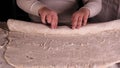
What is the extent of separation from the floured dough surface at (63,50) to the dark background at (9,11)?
607 mm

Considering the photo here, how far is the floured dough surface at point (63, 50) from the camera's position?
1.91 feet

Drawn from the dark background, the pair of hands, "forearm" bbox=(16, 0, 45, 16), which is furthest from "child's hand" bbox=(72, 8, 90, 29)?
the dark background

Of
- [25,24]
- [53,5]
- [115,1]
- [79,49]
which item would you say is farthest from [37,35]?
[115,1]

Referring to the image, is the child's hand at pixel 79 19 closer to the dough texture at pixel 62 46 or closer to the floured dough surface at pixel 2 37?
the dough texture at pixel 62 46

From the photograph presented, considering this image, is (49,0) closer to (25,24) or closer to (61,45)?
(25,24)

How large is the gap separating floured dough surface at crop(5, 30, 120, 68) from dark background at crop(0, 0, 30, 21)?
23.9 inches

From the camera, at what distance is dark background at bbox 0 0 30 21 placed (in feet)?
4.45

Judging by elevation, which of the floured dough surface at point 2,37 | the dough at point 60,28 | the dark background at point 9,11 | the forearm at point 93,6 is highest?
the forearm at point 93,6

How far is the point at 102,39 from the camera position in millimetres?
712

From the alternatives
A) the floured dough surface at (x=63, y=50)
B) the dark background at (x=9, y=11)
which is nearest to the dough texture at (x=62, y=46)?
the floured dough surface at (x=63, y=50)

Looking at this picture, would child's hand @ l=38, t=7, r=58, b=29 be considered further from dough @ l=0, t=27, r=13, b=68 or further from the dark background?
the dark background

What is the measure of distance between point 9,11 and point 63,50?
82 cm

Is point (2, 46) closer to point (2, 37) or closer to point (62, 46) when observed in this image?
point (2, 37)

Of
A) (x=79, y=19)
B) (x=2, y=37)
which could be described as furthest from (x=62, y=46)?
(x=2, y=37)
